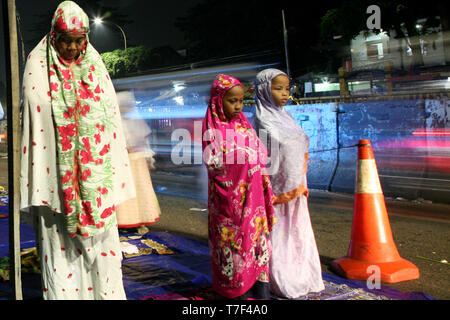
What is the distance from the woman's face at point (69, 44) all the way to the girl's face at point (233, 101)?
1037mm

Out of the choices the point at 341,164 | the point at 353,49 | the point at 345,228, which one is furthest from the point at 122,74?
the point at 345,228

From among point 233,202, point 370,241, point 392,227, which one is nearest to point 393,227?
point 392,227

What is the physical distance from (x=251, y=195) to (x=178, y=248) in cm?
208

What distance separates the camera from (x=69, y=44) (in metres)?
2.75

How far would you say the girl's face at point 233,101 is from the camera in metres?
3.31

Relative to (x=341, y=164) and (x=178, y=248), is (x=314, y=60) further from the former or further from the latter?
(x=178, y=248)

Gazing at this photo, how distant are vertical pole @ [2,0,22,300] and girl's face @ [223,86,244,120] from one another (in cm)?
136

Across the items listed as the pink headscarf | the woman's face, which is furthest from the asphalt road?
the woman's face

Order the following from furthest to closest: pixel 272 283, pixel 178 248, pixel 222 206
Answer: pixel 178 248 → pixel 272 283 → pixel 222 206

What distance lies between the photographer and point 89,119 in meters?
2.80

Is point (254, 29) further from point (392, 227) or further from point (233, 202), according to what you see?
point (233, 202)

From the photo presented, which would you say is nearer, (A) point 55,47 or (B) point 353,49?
(A) point 55,47

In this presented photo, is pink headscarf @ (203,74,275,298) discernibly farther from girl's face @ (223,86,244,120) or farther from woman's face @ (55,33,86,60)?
woman's face @ (55,33,86,60)

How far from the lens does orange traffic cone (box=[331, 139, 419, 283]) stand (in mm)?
4094
